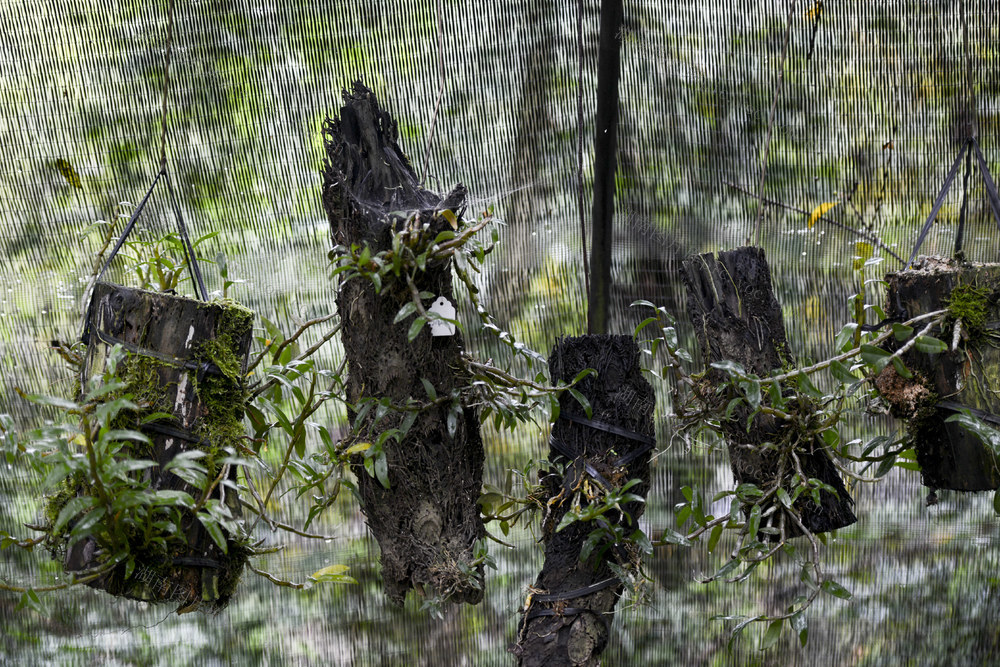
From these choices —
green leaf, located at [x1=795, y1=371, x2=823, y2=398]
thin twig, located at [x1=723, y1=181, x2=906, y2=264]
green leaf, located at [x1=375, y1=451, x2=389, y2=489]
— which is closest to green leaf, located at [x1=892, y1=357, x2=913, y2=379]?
green leaf, located at [x1=795, y1=371, x2=823, y2=398]

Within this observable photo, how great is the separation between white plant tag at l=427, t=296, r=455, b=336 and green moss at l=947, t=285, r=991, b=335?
74 cm

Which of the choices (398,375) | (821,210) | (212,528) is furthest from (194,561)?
(821,210)

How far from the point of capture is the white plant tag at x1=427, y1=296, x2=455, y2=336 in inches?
44.5

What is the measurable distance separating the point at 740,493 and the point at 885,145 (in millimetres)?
848

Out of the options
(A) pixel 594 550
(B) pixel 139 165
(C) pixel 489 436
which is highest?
(B) pixel 139 165

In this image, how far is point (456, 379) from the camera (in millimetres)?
1209

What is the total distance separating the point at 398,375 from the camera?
44.9 inches

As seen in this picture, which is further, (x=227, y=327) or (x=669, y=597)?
(x=669, y=597)

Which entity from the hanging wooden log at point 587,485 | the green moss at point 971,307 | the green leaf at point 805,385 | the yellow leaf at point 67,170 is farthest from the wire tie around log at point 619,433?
the yellow leaf at point 67,170

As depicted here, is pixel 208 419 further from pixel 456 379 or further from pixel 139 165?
pixel 139 165

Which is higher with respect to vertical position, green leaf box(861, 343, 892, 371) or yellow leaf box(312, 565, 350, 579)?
green leaf box(861, 343, 892, 371)

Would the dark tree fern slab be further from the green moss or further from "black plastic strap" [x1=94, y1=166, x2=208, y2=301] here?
the green moss

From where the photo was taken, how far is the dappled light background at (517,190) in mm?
1587

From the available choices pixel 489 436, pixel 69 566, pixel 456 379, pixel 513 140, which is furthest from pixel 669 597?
pixel 69 566
